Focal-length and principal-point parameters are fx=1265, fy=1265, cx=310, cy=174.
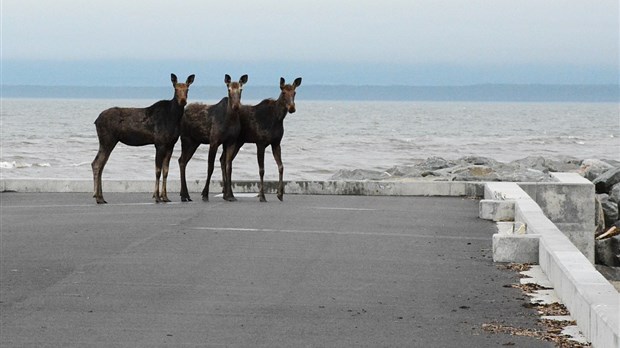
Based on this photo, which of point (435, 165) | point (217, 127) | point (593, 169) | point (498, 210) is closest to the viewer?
point (498, 210)

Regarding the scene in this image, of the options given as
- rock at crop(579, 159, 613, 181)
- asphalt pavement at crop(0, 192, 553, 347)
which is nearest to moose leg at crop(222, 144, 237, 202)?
asphalt pavement at crop(0, 192, 553, 347)

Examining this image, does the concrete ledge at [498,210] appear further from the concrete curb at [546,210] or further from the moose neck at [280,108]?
the moose neck at [280,108]

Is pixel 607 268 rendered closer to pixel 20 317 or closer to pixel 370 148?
pixel 20 317

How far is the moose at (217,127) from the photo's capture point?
20734mm

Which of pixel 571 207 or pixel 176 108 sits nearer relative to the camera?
pixel 571 207

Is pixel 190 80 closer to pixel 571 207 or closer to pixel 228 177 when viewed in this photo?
pixel 228 177

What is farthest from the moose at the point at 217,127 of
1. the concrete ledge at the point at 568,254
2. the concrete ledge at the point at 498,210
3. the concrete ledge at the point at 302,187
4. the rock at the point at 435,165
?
the rock at the point at 435,165

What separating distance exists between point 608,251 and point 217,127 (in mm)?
7344

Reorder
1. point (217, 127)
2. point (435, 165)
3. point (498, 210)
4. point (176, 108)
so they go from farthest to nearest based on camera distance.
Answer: point (435, 165), point (217, 127), point (176, 108), point (498, 210)

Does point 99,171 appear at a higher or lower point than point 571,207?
higher

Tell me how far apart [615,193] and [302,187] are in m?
7.05

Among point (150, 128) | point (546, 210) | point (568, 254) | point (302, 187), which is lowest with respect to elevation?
point (302, 187)

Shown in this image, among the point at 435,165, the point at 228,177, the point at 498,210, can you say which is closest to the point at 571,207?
the point at 498,210

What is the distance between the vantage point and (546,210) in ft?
63.6
